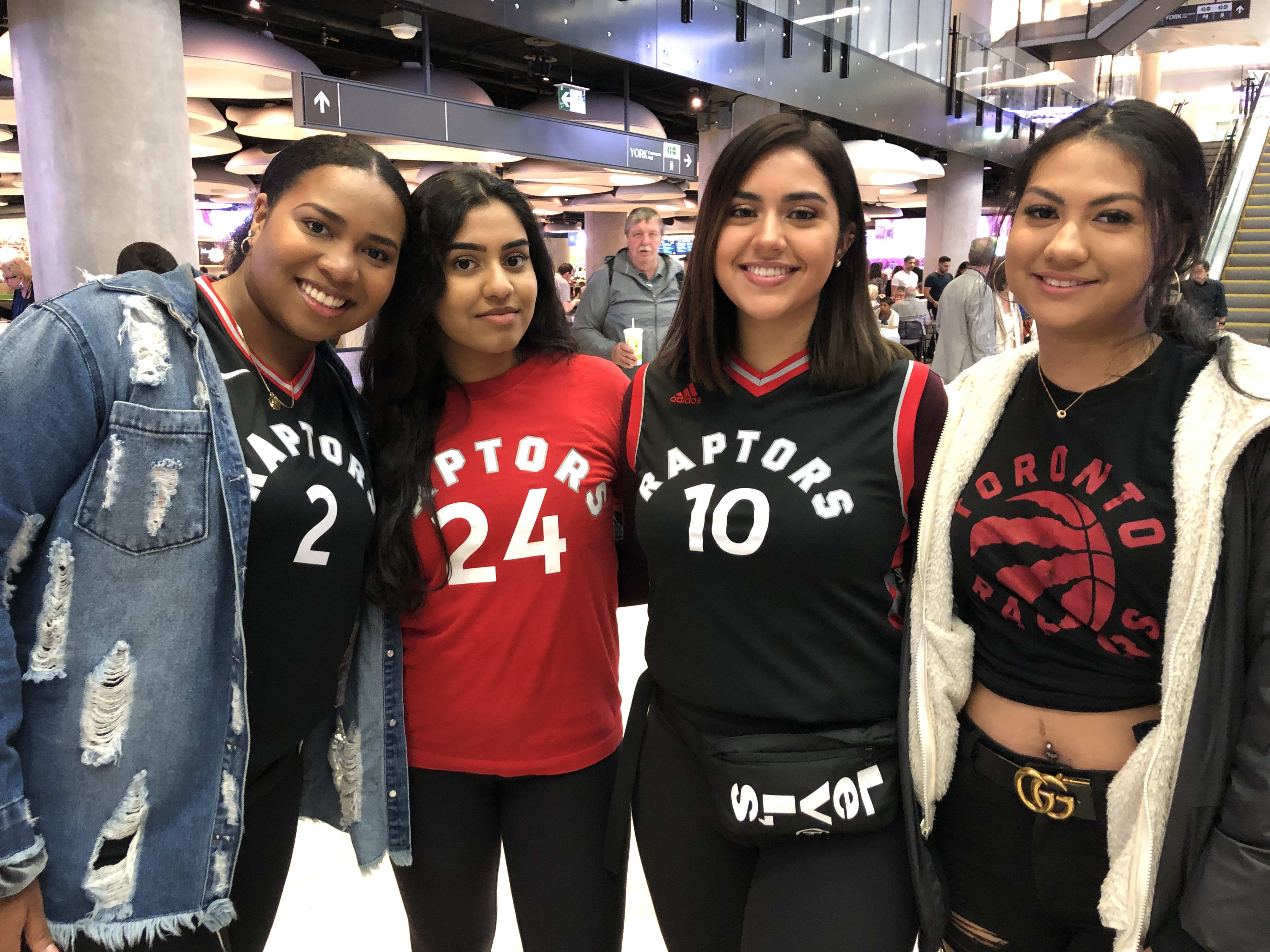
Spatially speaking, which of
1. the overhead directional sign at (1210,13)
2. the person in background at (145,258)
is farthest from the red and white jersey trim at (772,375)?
the overhead directional sign at (1210,13)

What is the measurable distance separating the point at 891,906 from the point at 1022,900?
8.1 inches

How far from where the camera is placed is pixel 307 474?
1.49 metres

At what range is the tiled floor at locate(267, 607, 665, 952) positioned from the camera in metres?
2.40

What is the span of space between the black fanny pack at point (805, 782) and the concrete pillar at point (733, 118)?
8468 mm

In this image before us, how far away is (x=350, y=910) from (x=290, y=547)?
159 cm

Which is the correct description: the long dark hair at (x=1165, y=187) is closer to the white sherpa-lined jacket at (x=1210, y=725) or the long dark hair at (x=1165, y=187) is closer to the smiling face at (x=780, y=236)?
the white sherpa-lined jacket at (x=1210, y=725)

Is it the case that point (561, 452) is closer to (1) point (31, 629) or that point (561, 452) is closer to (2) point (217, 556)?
(2) point (217, 556)

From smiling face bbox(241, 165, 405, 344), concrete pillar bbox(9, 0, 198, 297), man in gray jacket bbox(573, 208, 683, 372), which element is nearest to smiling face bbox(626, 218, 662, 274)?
man in gray jacket bbox(573, 208, 683, 372)

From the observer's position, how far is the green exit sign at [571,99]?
7375 mm

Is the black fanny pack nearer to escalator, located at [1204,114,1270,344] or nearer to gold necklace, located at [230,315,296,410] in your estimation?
gold necklace, located at [230,315,296,410]

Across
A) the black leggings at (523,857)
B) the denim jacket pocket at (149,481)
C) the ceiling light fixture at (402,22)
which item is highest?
the ceiling light fixture at (402,22)

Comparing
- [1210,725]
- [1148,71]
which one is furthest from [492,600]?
[1148,71]

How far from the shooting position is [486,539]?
1626 mm

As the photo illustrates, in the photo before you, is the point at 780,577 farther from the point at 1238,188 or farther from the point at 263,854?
the point at 1238,188
